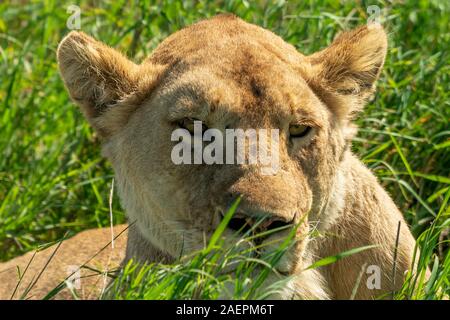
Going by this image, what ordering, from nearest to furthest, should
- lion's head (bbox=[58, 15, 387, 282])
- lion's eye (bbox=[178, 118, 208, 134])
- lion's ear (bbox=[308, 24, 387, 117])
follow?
1. lion's head (bbox=[58, 15, 387, 282])
2. lion's eye (bbox=[178, 118, 208, 134])
3. lion's ear (bbox=[308, 24, 387, 117])

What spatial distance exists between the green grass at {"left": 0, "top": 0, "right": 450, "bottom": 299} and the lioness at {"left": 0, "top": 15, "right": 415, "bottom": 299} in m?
0.98

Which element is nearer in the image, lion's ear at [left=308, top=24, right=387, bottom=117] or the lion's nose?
the lion's nose

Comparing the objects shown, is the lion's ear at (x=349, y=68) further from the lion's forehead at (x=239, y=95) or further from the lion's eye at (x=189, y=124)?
the lion's eye at (x=189, y=124)

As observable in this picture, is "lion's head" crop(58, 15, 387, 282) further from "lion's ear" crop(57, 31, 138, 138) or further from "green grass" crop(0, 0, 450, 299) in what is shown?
"green grass" crop(0, 0, 450, 299)

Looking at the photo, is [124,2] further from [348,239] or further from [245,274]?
[245,274]

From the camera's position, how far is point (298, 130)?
11.2 feet

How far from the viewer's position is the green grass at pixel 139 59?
499 cm

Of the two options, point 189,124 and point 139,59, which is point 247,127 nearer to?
point 189,124

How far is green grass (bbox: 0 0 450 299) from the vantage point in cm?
499

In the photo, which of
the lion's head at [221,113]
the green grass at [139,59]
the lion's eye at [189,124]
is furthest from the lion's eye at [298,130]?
the green grass at [139,59]

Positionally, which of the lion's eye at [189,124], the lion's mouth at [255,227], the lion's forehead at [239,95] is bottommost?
the lion's mouth at [255,227]

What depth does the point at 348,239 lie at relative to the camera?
3643 millimetres

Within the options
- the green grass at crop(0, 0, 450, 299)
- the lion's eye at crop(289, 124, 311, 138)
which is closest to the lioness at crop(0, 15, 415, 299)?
the lion's eye at crop(289, 124, 311, 138)

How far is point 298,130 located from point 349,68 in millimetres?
453
